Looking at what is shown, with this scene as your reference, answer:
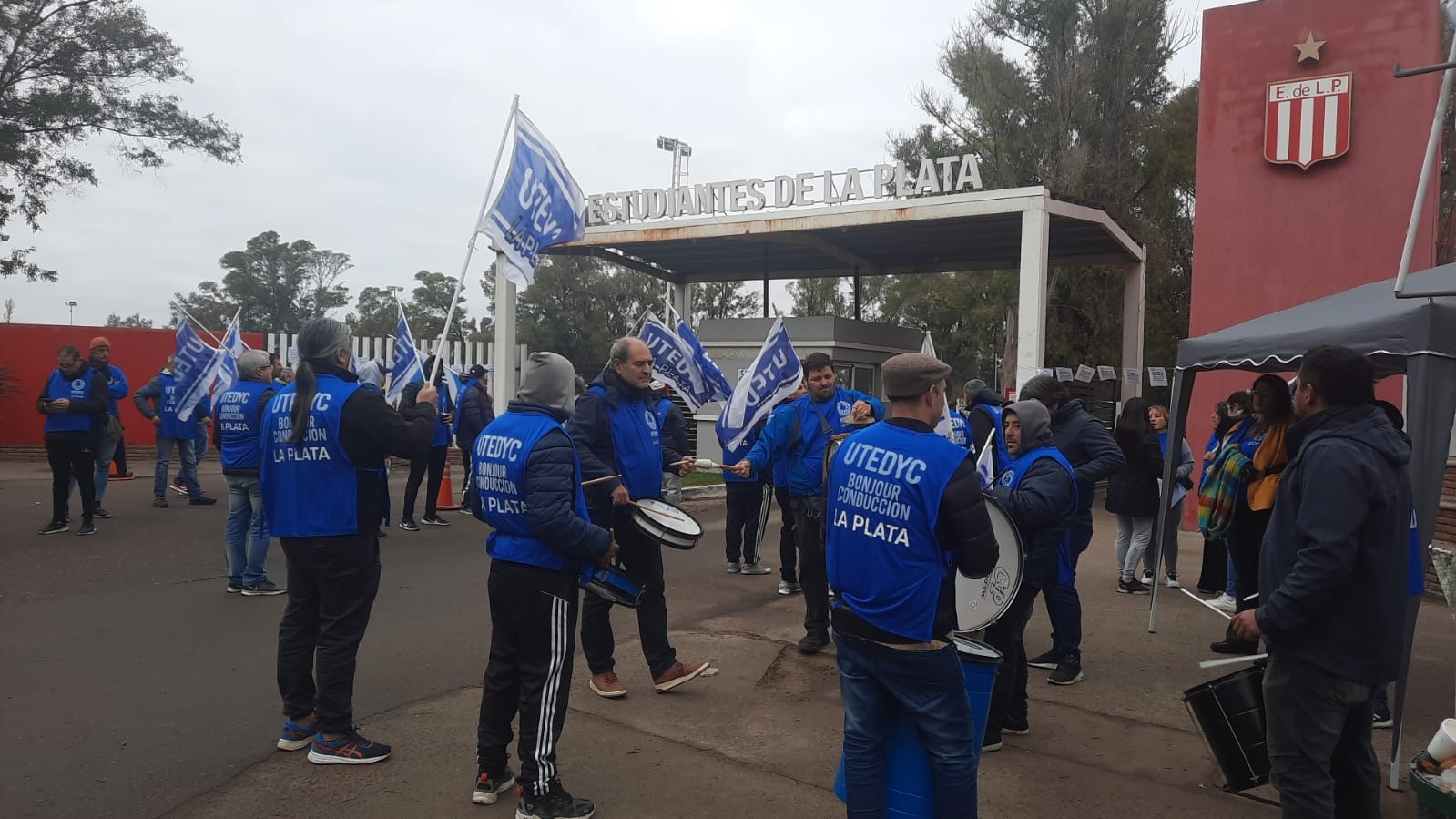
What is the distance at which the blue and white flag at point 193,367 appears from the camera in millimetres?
11352

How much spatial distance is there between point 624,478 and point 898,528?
2493 millimetres

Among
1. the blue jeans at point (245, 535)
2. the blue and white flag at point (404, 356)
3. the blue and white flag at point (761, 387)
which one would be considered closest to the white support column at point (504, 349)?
the blue and white flag at point (404, 356)

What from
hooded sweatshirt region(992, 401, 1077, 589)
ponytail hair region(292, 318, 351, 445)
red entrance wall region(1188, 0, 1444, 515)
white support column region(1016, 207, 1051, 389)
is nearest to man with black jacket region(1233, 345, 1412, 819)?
hooded sweatshirt region(992, 401, 1077, 589)

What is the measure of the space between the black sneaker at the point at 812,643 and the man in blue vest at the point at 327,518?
9.31 feet

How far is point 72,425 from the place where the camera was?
945cm

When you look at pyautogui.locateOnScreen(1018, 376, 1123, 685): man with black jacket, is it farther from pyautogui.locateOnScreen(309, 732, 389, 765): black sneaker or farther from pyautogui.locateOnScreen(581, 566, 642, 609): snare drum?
Result: pyautogui.locateOnScreen(309, 732, 389, 765): black sneaker

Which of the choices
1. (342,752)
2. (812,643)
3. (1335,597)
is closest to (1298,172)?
(812,643)

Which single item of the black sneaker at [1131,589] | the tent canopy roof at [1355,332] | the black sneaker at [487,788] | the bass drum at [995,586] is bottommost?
the black sneaker at [1131,589]

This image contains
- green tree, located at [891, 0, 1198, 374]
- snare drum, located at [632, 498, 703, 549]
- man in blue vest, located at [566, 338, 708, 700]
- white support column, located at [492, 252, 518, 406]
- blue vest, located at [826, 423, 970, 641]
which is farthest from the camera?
Result: green tree, located at [891, 0, 1198, 374]

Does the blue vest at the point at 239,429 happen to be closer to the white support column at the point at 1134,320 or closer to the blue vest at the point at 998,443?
the blue vest at the point at 998,443

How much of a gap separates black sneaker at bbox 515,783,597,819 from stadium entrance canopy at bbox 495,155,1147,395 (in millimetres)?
10724

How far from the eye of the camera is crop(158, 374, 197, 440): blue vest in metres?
12.0

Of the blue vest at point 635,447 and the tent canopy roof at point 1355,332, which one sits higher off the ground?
the tent canopy roof at point 1355,332

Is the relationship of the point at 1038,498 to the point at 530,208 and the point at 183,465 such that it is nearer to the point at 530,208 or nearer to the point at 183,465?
the point at 530,208
